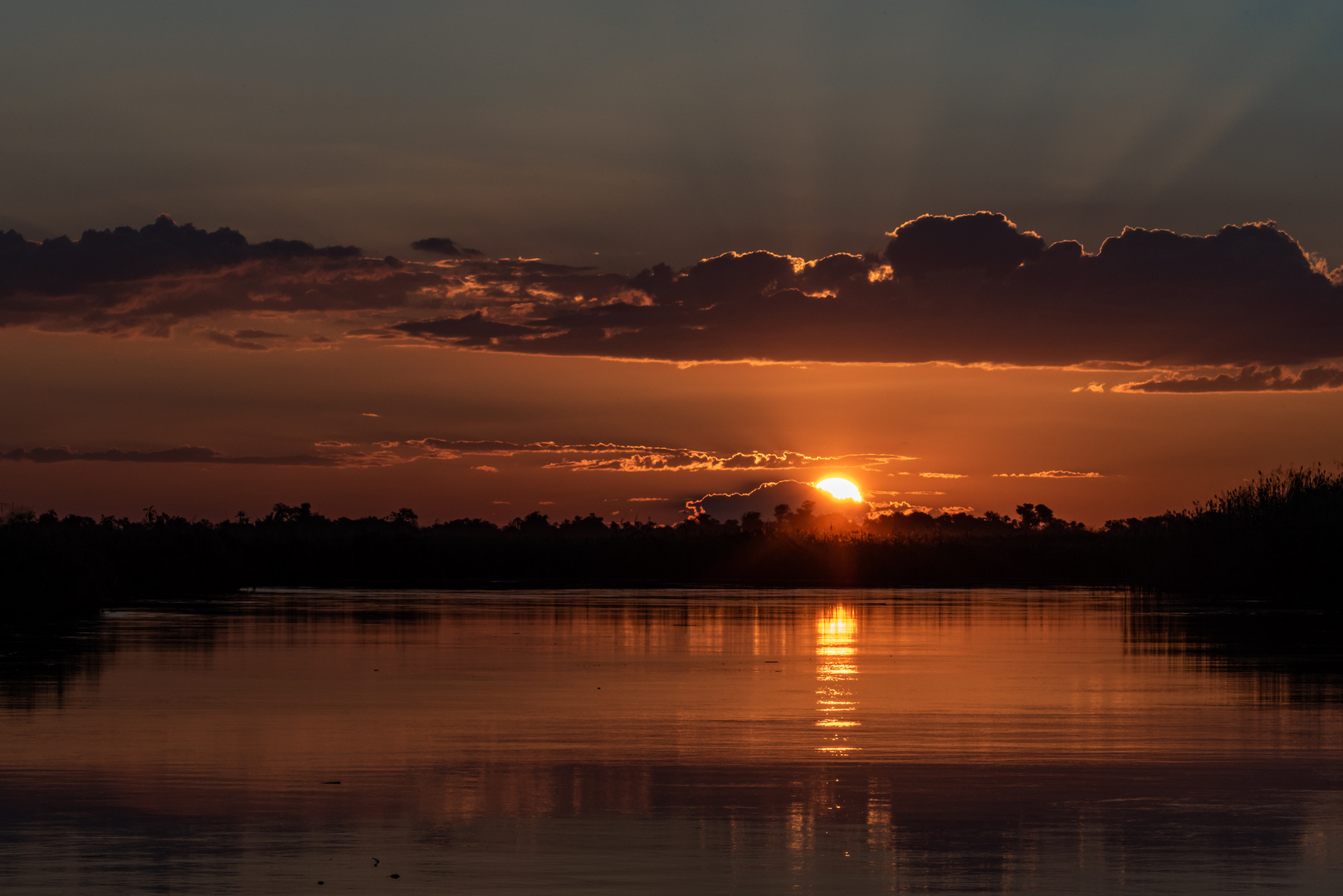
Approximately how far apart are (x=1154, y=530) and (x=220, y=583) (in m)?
64.1

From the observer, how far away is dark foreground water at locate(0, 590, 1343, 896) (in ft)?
34.6

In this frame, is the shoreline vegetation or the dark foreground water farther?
the shoreline vegetation

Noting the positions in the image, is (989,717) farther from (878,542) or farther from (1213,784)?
(878,542)

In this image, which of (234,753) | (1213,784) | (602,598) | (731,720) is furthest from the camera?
(602,598)

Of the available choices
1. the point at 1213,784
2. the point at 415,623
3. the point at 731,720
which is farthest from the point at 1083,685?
the point at 415,623

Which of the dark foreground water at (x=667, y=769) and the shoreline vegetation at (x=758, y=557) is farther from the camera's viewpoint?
the shoreline vegetation at (x=758, y=557)

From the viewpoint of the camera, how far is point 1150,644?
3228cm

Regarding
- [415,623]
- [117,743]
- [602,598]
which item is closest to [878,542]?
[602,598]

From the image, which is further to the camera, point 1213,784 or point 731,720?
point 731,720

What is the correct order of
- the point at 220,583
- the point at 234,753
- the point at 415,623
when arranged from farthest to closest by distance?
the point at 220,583, the point at 415,623, the point at 234,753

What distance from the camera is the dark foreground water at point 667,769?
34.6 ft

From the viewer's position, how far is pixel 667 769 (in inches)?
588

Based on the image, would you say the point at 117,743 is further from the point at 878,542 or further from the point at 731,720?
the point at 878,542

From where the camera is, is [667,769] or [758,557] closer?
[667,769]
